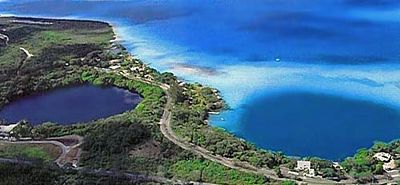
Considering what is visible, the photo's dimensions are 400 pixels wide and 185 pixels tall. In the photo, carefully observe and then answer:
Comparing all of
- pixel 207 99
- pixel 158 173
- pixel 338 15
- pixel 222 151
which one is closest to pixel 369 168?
pixel 222 151

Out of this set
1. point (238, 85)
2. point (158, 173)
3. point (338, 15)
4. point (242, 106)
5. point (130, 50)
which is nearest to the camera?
point (158, 173)

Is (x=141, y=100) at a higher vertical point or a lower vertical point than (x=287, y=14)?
lower

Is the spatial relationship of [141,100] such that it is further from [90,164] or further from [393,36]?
Answer: [393,36]

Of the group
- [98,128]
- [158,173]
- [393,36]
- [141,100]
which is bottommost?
[158,173]

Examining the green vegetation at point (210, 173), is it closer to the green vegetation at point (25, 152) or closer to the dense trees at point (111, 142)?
the dense trees at point (111, 142)

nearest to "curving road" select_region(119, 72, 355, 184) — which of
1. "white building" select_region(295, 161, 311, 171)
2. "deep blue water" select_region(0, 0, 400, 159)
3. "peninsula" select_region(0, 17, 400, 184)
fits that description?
"peninsula" select_region(0, 17, 400, 184)

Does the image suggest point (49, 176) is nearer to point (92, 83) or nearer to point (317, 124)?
point (92, 83)

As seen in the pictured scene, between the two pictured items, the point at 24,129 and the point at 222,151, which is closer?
the point at 222,151
